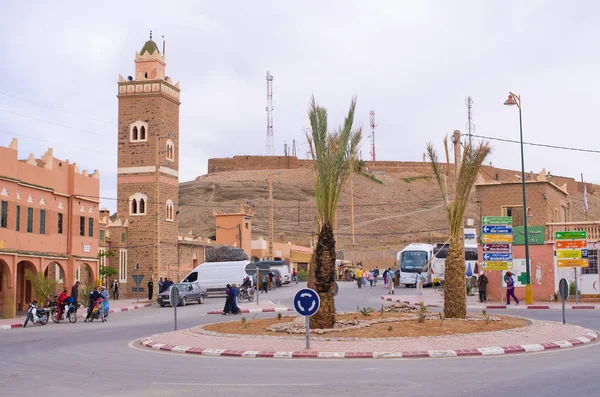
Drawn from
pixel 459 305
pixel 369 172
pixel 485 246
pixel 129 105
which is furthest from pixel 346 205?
pixel 459 305

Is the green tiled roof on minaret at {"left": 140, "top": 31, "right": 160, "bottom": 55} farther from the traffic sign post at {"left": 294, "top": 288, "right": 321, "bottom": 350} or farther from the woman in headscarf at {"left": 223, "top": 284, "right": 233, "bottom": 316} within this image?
the traffic sign post at {"left": 294, "top": 288, "right": 321, "bottom": 350}

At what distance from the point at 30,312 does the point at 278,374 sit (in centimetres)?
1816

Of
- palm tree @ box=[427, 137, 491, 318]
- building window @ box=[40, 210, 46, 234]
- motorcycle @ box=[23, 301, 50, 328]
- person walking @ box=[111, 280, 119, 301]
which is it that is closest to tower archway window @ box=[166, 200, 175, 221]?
person walking @ box=[111, 280, 119, 301]

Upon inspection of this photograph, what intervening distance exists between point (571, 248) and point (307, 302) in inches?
789

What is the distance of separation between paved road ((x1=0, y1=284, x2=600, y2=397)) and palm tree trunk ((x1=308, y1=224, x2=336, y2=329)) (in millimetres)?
4059

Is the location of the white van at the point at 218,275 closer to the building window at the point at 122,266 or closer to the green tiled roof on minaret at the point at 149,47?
the building window at the point at 122,266

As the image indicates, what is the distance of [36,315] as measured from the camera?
2859 centimetres

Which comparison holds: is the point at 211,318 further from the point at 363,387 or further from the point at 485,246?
the point at 363,387

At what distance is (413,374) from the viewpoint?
12578 mm

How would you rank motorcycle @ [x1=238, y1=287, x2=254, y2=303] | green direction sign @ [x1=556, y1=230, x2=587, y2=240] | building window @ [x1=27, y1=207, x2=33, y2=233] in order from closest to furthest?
green direction sign @ [x1=556, y1=230, x2=587, y2=240], building window @ [x1=27, y1=207, x2=33, y2=233], motorcycle @ [x1=238, y1=287, x2=254, y2=303]

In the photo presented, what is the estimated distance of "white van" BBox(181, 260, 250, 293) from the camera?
47.1 m

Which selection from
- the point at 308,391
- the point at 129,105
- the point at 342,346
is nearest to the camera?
the point at 308,391

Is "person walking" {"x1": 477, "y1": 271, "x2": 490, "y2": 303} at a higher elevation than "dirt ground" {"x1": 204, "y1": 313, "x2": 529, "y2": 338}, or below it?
higher

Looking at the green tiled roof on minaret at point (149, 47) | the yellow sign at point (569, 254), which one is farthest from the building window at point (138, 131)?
the yellow sign at point (569, 254)
